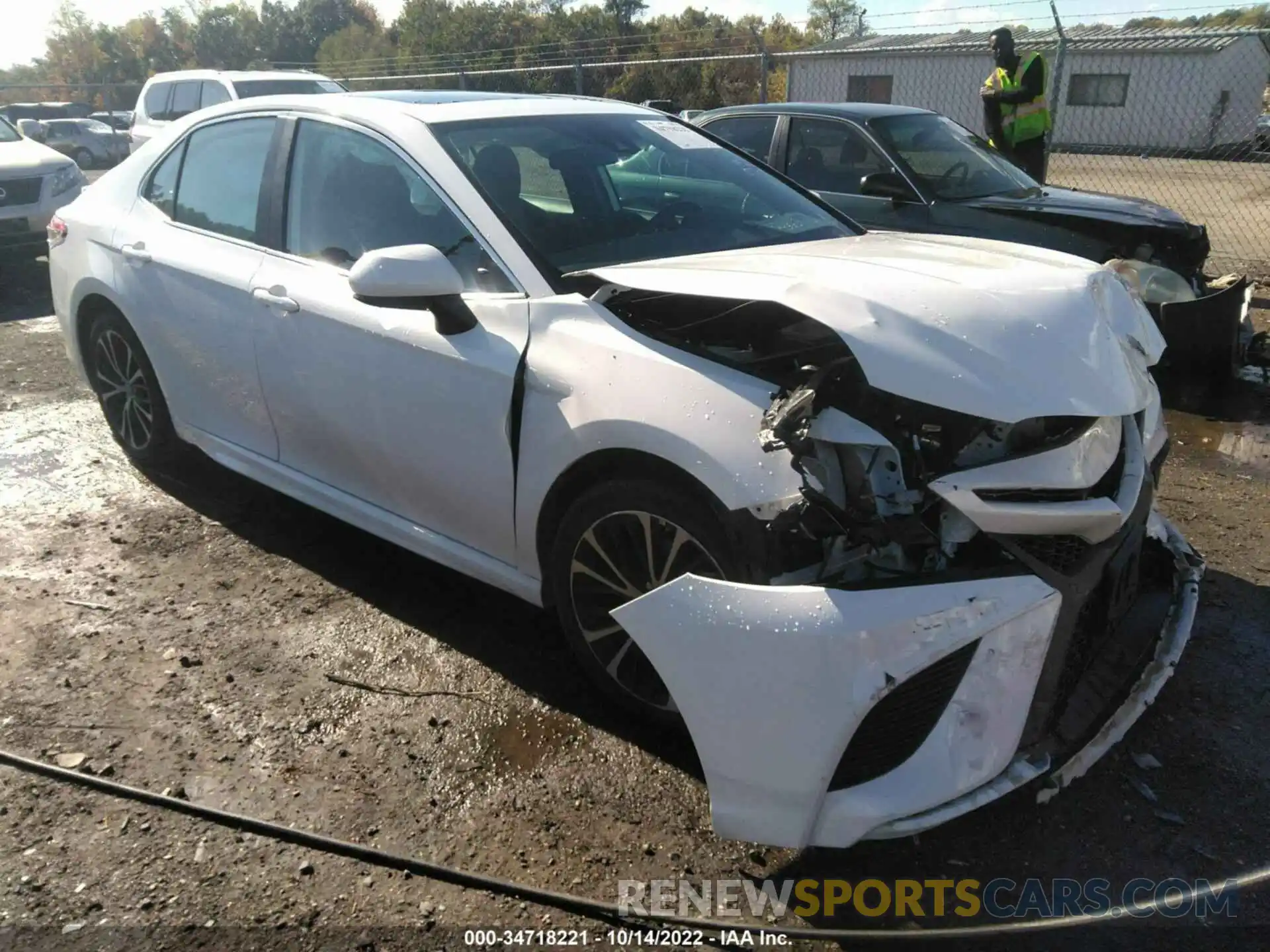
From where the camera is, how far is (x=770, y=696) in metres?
2.12

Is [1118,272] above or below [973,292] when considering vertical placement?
below

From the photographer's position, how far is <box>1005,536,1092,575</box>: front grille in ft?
7.45

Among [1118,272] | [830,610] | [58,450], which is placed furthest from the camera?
[58,450]

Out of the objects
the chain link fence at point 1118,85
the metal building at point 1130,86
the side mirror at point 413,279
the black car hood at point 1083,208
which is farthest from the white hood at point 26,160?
the metal building at point 1130,86

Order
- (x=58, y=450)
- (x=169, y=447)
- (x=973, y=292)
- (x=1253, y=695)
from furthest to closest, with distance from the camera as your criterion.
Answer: (x=58, y=450), (x=169, y=447), (x=1253, y=695), (x=973, y=292)

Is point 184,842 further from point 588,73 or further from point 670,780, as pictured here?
point 588,73

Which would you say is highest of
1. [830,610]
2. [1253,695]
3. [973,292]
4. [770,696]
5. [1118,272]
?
[973,292]

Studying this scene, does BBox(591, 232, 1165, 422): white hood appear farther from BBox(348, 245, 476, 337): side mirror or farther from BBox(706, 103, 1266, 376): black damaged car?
BBox(706, 103, 1266, 376): black damaged car

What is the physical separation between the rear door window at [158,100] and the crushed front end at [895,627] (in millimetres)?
13056

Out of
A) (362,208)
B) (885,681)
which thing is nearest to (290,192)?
(362,208)

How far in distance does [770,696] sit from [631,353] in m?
0.98

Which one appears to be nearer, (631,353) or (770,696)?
(770,696)

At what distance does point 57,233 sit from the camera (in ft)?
15.7

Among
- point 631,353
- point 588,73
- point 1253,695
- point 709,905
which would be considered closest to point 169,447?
point 631,353
